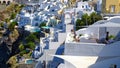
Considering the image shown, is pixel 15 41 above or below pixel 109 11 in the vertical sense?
below

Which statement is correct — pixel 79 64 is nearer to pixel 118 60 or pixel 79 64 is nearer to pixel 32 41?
pixel 118 60

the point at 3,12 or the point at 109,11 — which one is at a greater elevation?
the point at 109,11

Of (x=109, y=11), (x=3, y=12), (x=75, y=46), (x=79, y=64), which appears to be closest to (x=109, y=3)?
(x=109, y=11)

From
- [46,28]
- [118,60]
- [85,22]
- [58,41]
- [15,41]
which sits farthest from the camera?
[15,41]

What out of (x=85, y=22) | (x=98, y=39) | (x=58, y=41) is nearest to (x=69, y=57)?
(x=98, y=39)

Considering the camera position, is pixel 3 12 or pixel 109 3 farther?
pixel 3 12

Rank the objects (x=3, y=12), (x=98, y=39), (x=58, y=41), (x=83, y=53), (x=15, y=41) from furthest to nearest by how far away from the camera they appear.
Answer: (x=3, y=12), (x=15, y=41), (x=58, y=41), (x=98, y=39), (x=83, y=53)

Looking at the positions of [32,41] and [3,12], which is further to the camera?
[3,12]

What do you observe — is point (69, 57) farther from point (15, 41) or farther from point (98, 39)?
point (15, 41)

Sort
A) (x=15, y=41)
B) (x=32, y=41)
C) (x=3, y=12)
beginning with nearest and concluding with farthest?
(x=32, y=41)
(x=15, y=41)
(x=3, y=12)
